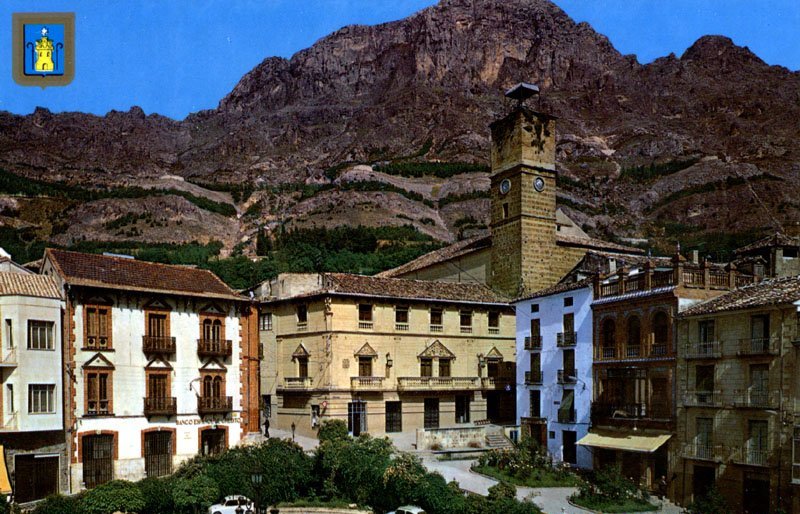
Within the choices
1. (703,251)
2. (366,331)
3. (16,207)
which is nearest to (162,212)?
(16,207)

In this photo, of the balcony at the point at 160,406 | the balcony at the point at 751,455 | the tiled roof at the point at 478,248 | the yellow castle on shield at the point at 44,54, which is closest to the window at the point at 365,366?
the balcony at the point at 160,406

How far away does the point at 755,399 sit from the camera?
3088cm

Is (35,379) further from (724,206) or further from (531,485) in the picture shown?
(724,206)

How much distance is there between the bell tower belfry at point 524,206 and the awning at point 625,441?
673 inches

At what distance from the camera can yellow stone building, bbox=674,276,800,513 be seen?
29.5 meters

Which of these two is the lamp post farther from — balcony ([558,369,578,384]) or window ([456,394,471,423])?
window ([456,394,471,423])

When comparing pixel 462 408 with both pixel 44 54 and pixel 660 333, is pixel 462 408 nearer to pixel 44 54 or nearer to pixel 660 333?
pixel 660 333

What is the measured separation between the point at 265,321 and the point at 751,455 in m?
29.9

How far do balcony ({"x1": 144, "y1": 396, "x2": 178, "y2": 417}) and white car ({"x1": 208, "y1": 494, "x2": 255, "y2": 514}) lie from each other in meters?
7.92

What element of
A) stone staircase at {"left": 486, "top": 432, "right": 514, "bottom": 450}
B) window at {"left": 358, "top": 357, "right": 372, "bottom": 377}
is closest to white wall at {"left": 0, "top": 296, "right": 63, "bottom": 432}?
window at {"left": 358, "top": 357, "right": 372, "bottom": 377}

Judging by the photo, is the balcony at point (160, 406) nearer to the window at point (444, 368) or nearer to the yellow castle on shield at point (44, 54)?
the window at point (444, 368)

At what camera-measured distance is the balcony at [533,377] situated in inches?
1746

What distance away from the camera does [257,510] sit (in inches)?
1202

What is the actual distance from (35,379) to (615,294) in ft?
86.1
